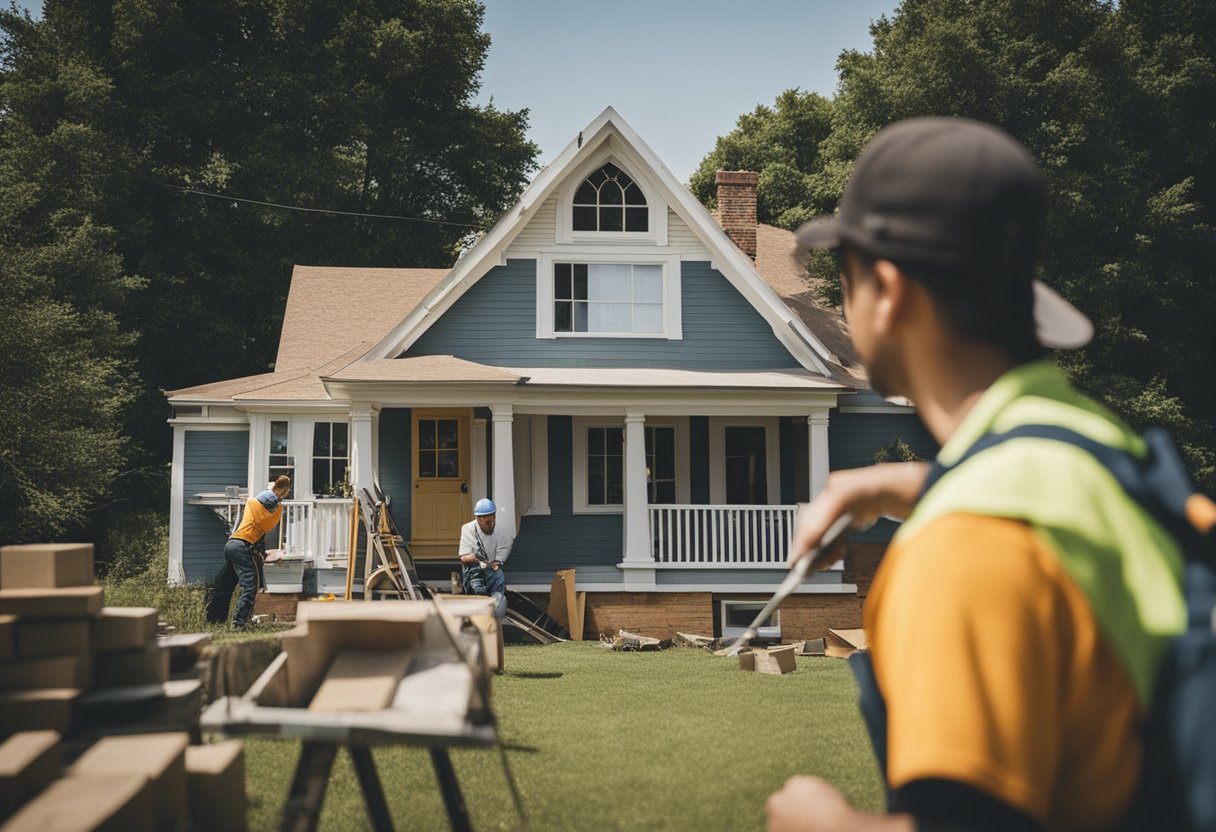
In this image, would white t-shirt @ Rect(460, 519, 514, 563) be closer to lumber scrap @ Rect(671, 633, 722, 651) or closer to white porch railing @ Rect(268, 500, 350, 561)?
lumber scrap @ Rect(671, 633, 722, 651)

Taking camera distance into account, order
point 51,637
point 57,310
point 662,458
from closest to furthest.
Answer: point 51,637 → point 662,458 → point 57,310

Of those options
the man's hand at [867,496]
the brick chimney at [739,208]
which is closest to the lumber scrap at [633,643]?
the brick chimney at [739,208]

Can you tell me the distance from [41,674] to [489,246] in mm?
15590

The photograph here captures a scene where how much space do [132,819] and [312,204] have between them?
117 feet

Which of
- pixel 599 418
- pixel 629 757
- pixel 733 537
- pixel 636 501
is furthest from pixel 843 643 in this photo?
pixel 629 757

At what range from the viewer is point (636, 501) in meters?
18.5

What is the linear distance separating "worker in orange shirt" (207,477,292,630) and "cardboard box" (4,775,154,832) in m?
13.0

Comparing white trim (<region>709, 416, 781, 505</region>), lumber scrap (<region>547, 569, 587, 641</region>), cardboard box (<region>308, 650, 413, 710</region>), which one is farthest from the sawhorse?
white trim (<region>709, 416, 781, 505</region>)

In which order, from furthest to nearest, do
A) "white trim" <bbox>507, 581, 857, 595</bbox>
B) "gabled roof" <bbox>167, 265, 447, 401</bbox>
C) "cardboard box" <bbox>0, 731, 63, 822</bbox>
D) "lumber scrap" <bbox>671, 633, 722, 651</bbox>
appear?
1. "gabled roof" <bbox>167, 265, 447, 401</bbox>
2. "white trim" <bbox>507, 581, 857, 595</bbox>
3. "lumber scrap" <bbox>671, 633, 722, 651</bbox>
4. "cardboard box" <bbox>0, 731, 63, 822</bbox>

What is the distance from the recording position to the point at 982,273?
1518 millimetres

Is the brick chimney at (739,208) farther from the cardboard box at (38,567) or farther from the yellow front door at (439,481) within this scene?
the cardboard box at (38,567)

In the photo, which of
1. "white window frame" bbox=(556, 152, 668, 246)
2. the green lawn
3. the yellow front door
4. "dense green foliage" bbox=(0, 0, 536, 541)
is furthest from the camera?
"dense green foliage" bbox=(0, 0, 536, 541)

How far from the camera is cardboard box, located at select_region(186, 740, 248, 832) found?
3.82m

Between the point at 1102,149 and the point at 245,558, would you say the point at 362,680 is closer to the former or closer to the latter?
the point at 245,558
